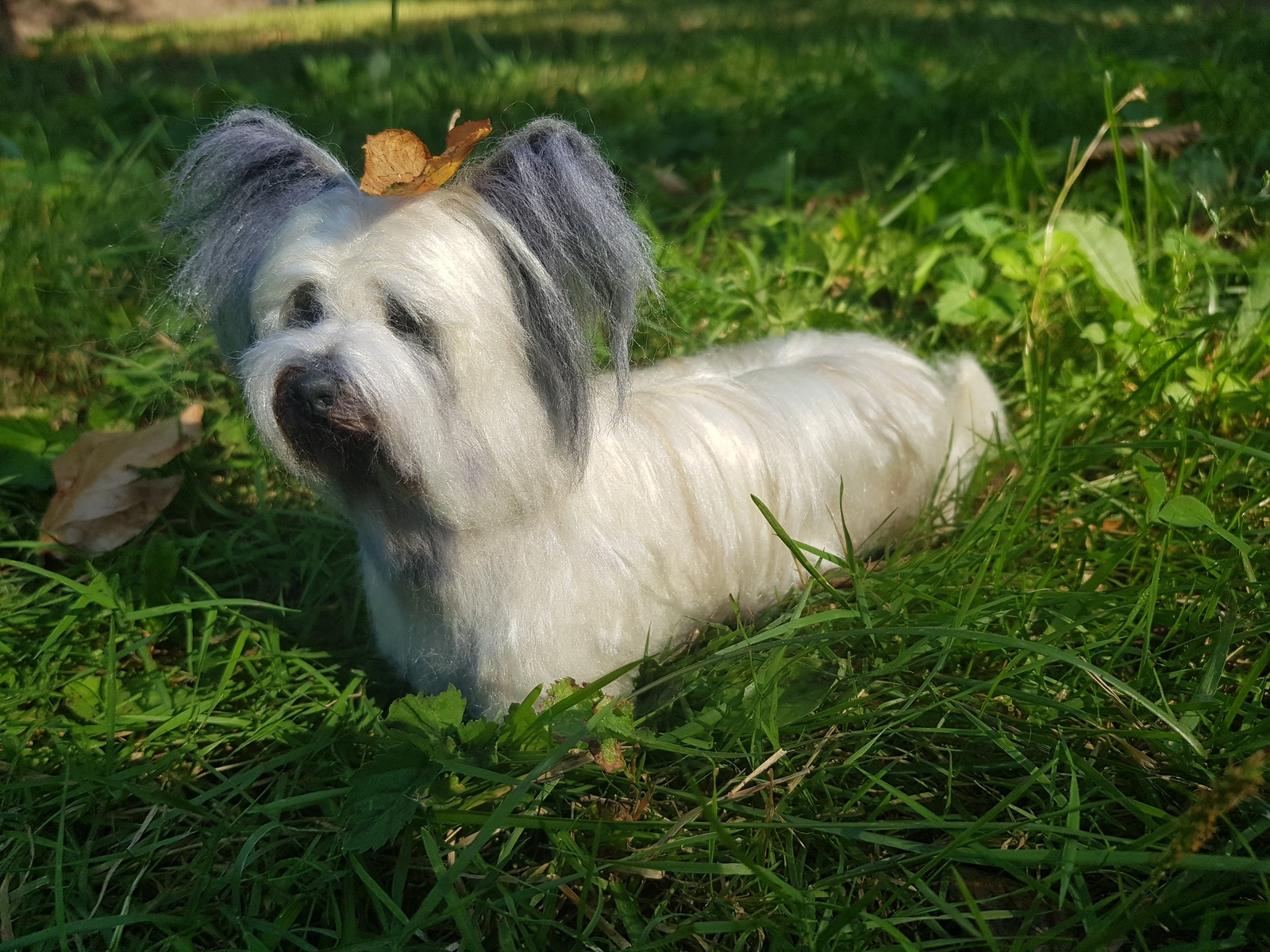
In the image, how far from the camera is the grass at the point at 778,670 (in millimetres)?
1678

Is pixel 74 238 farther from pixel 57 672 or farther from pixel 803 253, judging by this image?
pixel 803 253

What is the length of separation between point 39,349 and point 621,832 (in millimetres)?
3034

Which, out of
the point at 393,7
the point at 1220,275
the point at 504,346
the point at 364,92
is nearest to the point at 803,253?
the point at 1220,275

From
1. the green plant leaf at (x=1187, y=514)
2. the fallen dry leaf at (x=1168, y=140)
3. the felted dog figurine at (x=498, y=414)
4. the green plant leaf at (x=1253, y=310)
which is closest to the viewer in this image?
the felted dog figurine at (x=498, y=414)

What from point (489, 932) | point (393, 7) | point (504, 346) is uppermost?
point (393, 7)

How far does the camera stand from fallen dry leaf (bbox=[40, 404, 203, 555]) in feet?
8.99

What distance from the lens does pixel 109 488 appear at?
111 inches

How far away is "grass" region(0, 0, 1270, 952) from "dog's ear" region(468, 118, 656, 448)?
69cm

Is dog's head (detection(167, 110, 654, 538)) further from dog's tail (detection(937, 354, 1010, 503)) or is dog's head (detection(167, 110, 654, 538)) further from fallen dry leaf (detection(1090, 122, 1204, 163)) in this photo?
fallen dry leaf (detection(1090, 122, 1204, 163))

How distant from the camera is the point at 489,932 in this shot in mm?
1699

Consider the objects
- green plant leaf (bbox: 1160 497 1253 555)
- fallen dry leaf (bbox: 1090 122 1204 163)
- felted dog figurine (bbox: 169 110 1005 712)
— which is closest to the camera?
felted dog figurine (bbox: 169 110 1005 712)

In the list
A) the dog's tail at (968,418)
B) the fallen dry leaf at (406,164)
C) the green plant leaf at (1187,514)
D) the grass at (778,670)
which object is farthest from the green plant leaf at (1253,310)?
the fallen dry leaf at (406,164)

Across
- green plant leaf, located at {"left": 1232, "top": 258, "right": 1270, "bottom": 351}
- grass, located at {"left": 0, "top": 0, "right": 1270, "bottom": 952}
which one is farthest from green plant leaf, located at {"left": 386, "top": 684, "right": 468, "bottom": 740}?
green plant leaf, located at {"left": 1232, "top": 258, "right": 1270, "bottom": 351}

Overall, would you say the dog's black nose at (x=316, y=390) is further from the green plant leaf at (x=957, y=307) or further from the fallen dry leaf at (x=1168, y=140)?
the fallen dry leaf at (x=1168, y=140)
